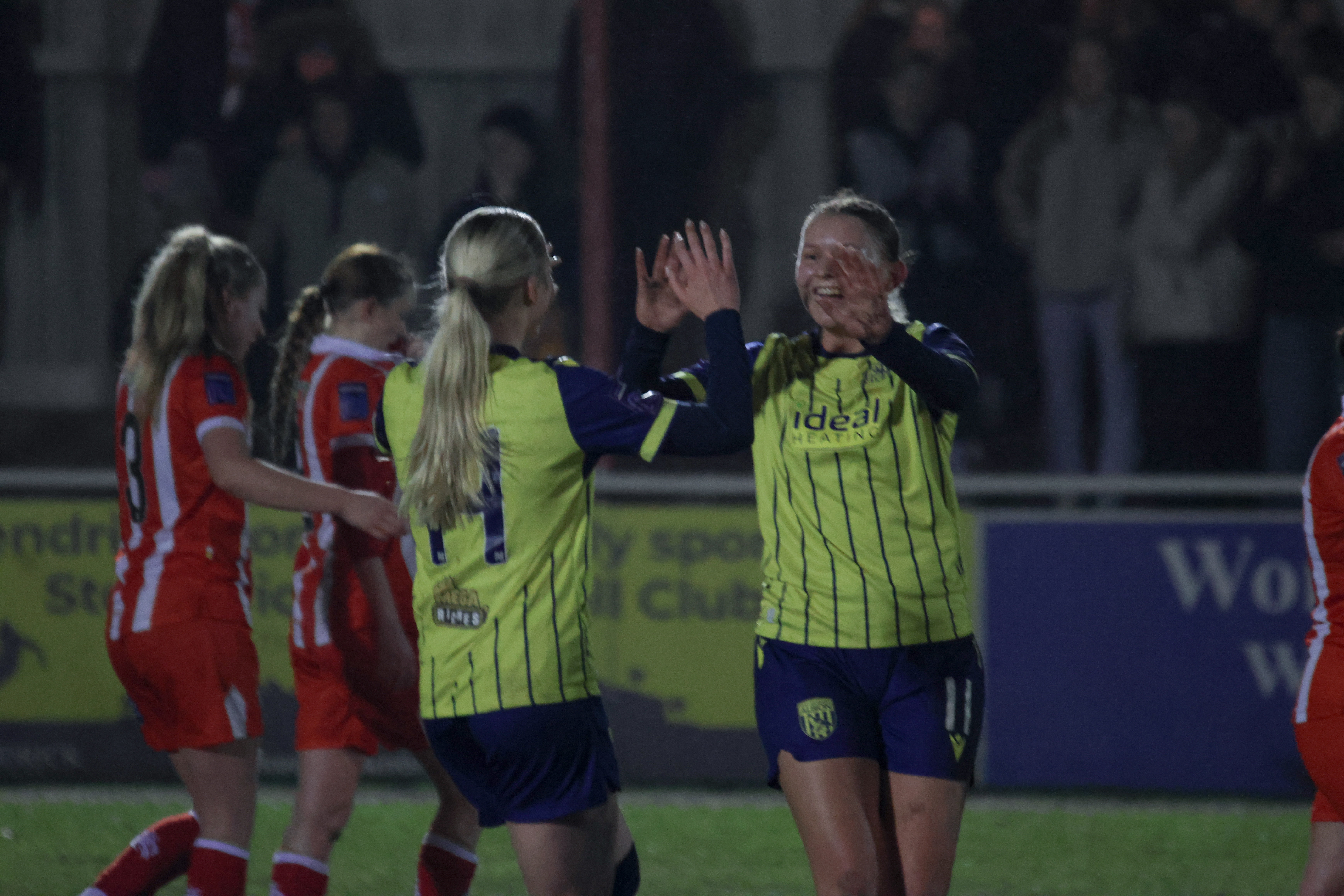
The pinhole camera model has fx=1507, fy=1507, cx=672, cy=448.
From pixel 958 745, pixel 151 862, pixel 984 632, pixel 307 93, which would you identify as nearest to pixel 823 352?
pixel 958 745

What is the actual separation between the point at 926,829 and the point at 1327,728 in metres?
0.96

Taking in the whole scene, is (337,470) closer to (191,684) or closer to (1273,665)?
(191,684)

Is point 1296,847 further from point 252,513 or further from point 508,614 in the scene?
point 252,513

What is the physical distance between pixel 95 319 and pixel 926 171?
13.4ft

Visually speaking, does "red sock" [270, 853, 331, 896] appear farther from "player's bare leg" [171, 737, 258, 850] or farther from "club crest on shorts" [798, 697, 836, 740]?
"club crest on shorts" [798, 697, 836, 740]

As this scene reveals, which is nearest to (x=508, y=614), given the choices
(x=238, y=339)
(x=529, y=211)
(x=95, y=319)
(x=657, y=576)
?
(x=238, y=339)

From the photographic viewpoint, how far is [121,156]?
7406 mm

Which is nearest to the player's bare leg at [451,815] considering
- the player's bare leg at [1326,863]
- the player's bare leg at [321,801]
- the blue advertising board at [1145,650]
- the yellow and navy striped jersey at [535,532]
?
the player's bare leg at [321,801]

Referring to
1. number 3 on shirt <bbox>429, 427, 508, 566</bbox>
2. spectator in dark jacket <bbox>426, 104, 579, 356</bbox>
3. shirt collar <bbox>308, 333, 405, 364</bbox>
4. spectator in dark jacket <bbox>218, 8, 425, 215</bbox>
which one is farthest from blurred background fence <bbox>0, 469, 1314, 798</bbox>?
number 3 on shirt <bbox>429, 427, 508, 566</bbox>

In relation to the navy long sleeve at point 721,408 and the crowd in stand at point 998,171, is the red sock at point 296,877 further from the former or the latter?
the crowd in stand at point 998,171

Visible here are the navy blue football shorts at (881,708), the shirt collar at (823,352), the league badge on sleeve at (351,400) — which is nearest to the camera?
the navy blue football shorts at (881,708)

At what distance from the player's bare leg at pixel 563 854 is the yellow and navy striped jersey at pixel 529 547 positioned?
0.23 m

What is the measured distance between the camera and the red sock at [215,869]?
3547 millimetres

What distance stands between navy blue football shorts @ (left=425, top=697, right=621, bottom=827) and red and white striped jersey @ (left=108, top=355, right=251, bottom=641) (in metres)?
1.04
